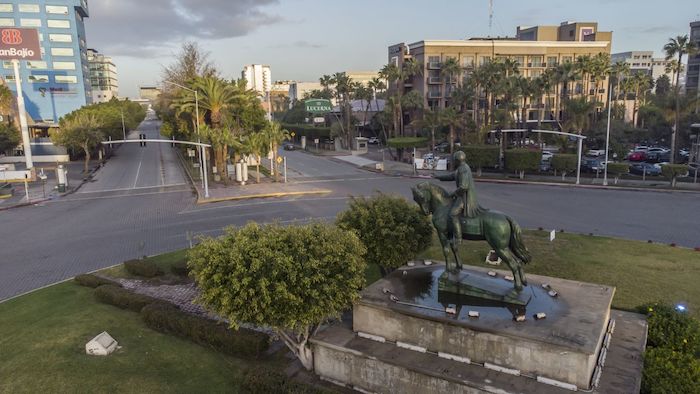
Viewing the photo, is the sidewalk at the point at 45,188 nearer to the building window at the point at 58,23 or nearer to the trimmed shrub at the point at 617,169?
the trimmed shrub at the point at 617,169

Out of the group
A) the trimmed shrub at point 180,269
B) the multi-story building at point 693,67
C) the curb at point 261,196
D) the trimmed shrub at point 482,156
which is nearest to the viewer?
the trimmed shrub at point 180,269

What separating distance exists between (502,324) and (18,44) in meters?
69.0

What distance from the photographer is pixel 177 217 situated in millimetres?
35094

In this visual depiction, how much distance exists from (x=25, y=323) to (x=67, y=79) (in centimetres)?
12034

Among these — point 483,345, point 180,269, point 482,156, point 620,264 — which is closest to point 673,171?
point 482,156

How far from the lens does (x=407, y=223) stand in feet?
57.8

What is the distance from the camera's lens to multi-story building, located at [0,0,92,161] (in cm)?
11155

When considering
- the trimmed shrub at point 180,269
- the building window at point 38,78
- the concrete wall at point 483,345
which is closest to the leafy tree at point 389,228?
the concrete wall at point 483,345

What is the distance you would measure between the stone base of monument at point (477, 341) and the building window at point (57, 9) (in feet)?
433

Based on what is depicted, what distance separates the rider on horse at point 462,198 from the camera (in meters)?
13.7

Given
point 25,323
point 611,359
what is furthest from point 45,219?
point 611,359

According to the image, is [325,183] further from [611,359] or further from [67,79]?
[67,79]

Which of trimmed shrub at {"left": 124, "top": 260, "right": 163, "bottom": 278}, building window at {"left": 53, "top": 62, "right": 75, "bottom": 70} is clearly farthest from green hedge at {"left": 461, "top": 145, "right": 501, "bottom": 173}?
building window at {"left": 53, "top": 62, "right": 75, "bottom": 70}

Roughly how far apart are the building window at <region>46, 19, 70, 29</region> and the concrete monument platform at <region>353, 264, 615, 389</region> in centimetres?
13132
